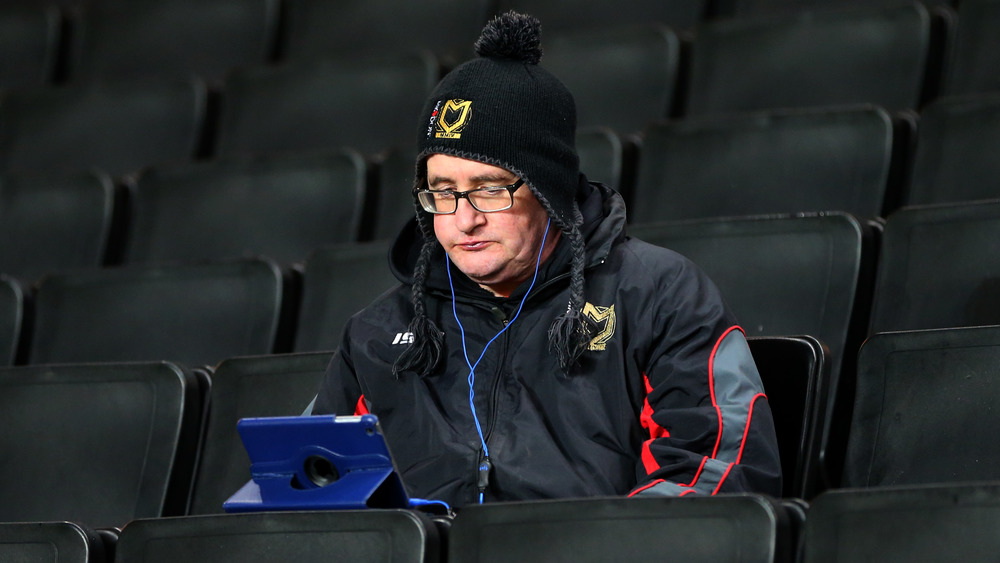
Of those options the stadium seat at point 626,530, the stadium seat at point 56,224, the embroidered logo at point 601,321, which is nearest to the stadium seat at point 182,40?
the stadium seat at point 56,224

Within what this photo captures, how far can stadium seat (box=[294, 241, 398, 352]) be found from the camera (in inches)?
62.8

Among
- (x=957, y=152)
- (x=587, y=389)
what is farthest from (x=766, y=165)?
(x=587, y=389)

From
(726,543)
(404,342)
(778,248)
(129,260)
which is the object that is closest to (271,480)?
(404,342)

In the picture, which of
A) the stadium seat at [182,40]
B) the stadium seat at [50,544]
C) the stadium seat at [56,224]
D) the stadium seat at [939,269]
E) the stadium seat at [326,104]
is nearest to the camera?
the stadium seat at [50,544]

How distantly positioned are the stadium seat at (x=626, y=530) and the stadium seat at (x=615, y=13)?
4.75ft

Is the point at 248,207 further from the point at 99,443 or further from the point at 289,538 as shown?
the point at 289,538

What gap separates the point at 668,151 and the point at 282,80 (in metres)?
0.78

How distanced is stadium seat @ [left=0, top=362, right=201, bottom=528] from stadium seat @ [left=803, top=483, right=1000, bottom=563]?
2.50 feet

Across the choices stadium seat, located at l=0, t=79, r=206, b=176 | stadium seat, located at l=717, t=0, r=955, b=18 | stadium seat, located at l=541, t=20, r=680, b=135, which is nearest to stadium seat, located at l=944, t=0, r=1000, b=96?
stadium seat, located at l=717, t=0, r=955, b=18

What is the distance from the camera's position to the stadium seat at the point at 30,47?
2588 mm

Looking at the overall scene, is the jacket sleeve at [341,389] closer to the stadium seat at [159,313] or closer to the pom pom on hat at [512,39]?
the pom pom on hat at [512,39]

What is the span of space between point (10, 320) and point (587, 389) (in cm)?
94

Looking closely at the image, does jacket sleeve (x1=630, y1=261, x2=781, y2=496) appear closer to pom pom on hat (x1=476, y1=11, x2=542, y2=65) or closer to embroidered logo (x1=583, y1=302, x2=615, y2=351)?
embroidered logo (x1=583, y1=302, x2=615, y2=351)

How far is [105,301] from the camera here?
170cm
